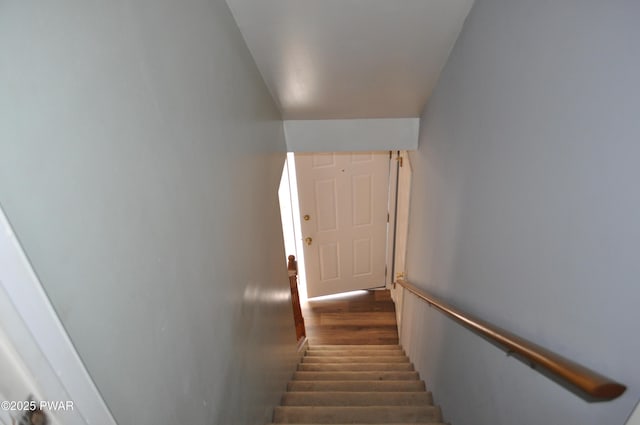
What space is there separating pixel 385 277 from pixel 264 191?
3201 millimetres

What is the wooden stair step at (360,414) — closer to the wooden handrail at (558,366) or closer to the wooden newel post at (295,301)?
the wooden handrail at (558,366)

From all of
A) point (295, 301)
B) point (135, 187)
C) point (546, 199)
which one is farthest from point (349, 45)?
point (295, 301)

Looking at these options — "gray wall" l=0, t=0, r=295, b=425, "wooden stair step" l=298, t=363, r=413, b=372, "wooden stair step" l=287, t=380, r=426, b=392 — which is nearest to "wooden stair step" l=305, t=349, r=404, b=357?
"wooden stair step" l=298, t=363, r=413, b=372

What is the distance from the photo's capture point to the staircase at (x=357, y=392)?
1.89m

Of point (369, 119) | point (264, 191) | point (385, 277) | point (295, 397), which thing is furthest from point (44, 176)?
point (385, 277)

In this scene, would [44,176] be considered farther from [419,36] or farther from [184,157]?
[419,36]

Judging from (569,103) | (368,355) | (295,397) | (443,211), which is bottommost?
(368,355)

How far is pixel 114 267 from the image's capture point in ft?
1.94

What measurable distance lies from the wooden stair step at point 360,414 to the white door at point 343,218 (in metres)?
2.38

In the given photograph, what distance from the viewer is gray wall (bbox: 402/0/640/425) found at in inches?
23.5

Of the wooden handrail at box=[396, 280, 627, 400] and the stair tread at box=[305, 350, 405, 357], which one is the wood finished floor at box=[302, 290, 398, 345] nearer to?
the stair tread at box=[305, 350, 405, 357]

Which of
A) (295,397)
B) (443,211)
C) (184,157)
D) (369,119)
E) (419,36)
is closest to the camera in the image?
(184,157)

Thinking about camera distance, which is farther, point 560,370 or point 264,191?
point 264,191

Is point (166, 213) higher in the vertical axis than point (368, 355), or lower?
higher
